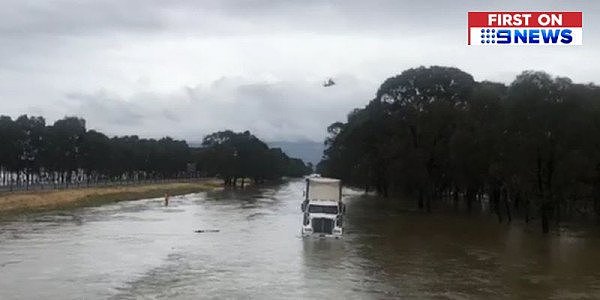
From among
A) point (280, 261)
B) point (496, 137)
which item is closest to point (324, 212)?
point (280, 261)

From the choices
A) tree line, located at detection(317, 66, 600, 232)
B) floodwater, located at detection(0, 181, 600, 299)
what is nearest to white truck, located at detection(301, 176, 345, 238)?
floodwater, located at detection(0, 181, 600, 299)

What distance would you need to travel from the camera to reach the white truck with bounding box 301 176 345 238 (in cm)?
4428

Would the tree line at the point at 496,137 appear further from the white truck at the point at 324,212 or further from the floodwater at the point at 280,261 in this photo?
the white truck at the point at 324,212

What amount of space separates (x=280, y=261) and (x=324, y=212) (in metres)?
12.6

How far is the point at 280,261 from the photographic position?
3278 cm

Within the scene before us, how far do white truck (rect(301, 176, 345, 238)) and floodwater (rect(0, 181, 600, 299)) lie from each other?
1357 mm

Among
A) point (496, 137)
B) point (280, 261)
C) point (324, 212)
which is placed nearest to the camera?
point (280, 261)

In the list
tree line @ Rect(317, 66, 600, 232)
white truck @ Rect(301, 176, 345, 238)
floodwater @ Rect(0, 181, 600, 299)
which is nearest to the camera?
floodwater @ Rect(0, 181, 600, 299)

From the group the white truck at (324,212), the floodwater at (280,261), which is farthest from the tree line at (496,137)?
the white truck at (324,212)

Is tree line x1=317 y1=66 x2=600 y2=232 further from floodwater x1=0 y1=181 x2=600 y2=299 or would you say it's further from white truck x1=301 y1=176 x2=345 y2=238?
white truck x1=301 y1=176 x2=345 y2=238

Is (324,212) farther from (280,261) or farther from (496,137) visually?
(496,137)

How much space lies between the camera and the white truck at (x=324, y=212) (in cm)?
4428

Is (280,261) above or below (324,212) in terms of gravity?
below

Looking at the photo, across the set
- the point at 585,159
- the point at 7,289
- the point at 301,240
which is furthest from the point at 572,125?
the point at 7,289
